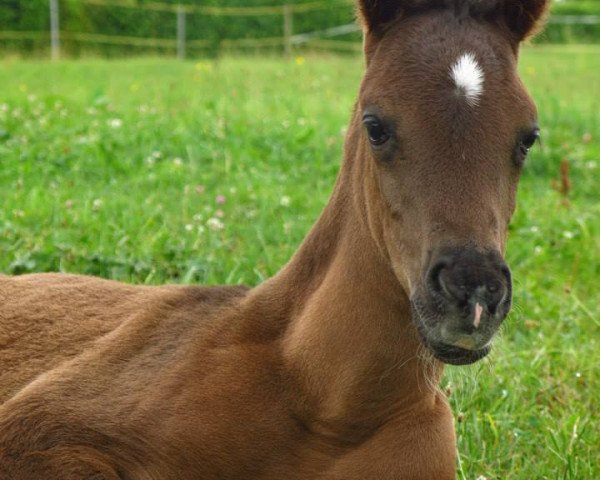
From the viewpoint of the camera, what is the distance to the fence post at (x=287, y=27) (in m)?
26.0

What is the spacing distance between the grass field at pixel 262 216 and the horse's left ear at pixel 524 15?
1.03 m

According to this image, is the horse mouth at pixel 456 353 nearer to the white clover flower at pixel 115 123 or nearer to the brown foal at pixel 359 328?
the brown foal at pixel 359 328

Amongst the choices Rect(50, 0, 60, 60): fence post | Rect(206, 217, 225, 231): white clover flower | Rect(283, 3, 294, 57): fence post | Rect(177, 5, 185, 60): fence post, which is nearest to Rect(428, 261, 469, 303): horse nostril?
Rect(206, 217, 225, 231): white clover flower

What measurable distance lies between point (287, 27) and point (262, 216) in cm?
2088

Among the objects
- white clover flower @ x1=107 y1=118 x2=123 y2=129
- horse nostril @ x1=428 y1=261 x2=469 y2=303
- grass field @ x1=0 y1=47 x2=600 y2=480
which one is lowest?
grass field @ x1=0 y1=47 x2=600 y2=480

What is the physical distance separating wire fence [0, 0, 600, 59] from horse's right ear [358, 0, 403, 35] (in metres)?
22.5

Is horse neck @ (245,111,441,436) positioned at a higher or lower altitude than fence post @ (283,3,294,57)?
lower

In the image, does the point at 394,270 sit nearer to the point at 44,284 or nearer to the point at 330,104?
the point at 44,284

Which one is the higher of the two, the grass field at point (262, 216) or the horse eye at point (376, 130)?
the horse eye at point (376, 130)

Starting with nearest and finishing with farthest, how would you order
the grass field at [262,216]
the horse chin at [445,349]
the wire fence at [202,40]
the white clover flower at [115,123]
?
the horse chin at [445,349] → the grass field at [262,216] → the white clover flower at [115,123] → the wire fence at [202,40]

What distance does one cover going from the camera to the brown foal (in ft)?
9.71

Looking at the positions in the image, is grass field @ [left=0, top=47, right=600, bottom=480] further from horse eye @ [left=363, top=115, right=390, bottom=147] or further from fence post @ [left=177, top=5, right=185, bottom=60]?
fence post @ [left=177, top=5, right=185, bottom=60]

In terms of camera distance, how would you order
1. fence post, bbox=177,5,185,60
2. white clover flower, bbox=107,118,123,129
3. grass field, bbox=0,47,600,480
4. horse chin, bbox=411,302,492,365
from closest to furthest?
horse chin, bbox=411,302,492,365 < grass field, bbox=0,47,600,480 < white clover flower, bbox=107,118,123,129 < fence post, bbox=177,5,185,60

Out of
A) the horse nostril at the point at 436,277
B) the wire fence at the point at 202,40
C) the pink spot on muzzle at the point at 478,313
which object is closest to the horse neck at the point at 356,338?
the horse nostril at the point at 436,277
